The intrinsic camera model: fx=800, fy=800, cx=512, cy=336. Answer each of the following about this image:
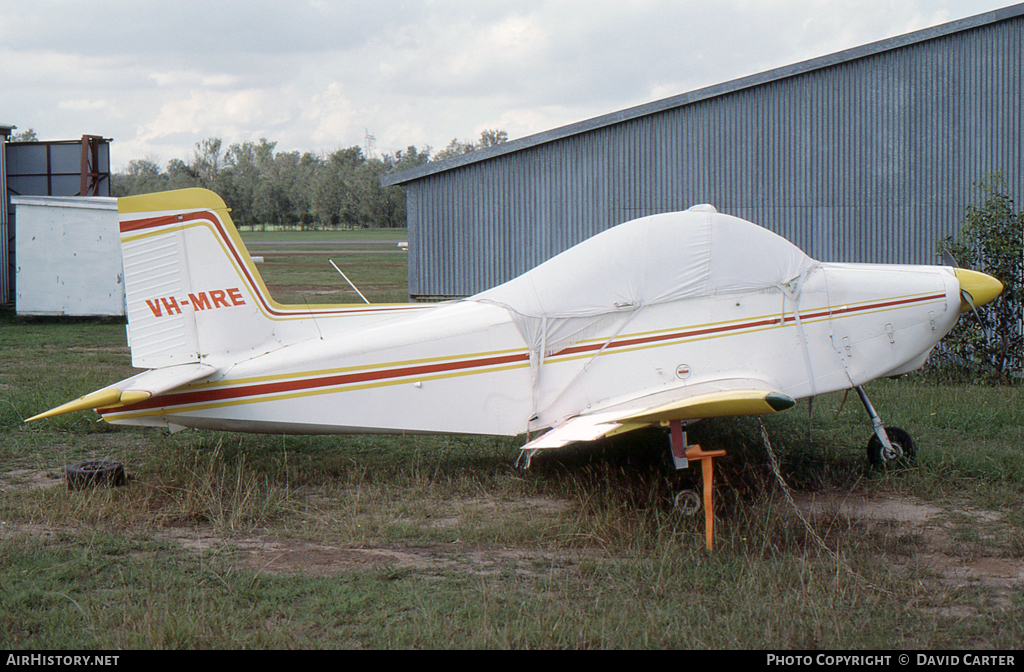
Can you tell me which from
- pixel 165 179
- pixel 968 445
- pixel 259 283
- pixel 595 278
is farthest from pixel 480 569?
pixel 165 179

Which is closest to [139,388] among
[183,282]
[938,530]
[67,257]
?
[183,282]

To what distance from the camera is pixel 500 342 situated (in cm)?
661

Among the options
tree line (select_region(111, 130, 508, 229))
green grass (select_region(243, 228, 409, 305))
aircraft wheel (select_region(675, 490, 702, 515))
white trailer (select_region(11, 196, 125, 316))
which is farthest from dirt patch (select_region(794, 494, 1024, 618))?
tree line (select_region(111, 130, 508, 229))

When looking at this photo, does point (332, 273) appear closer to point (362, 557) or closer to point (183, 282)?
point (183, 282)

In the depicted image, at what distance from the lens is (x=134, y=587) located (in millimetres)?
4773

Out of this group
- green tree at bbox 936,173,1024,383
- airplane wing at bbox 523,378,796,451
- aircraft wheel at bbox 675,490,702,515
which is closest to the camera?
airplane wing at bbox 523,378,796,451

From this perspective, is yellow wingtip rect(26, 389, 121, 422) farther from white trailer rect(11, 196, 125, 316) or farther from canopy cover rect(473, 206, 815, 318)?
white trailer rect(11, 196, 125, 316)

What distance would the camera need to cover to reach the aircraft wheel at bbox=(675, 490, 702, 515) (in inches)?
241

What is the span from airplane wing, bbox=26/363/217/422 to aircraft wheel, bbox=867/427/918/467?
581 cm

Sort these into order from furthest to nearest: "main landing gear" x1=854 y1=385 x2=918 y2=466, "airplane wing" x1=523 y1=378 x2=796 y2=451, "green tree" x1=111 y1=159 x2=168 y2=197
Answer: "green tree" x1=111 y1=159 x2=168 y2=197 < "main landing gear" x1=854 y1=385 x2=918 y2=466 < "airplane wing" x1=523 y1=378 x2=796 y2=451

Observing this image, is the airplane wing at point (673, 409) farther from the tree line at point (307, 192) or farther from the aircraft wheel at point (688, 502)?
the tree line at point (307, 192)

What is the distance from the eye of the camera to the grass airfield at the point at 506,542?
4168 millimetres

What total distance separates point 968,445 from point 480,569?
5.37 meters

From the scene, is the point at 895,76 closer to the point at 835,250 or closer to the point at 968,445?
the point at 835,250
